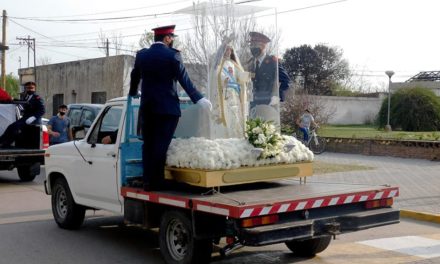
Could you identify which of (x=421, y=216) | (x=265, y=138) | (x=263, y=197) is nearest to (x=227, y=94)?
(x=265, y=138)

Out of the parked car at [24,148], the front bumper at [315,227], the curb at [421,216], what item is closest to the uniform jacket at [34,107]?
the parked car at [24,148]

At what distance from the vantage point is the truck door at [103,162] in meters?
Result: 7.73

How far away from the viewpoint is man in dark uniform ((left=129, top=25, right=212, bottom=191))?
688 centimetres

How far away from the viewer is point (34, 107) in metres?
14.1

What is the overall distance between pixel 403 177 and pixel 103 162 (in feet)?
29.4

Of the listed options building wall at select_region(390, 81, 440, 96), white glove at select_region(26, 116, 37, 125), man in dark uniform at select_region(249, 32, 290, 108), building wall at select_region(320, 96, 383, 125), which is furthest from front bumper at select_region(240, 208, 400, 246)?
building wall at select_region(320, 96, 383, 125)

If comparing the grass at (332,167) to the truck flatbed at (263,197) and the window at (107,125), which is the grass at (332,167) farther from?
the truck flatbed at (263,197)

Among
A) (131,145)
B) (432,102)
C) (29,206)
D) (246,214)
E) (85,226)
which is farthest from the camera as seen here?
(432,102)

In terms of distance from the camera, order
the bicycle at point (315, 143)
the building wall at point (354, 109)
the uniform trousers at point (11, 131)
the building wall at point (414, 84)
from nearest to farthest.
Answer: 1. the uniform trousers at point (11, 131)
2. the bicycle at point (315, 143)
3. the building wall at point (414, 84)
4. the building wall at point (354, 109)

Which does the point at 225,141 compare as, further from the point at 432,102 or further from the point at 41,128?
the point at 432,102

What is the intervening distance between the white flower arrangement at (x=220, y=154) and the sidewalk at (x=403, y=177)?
410 cm

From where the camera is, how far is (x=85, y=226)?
9.34m

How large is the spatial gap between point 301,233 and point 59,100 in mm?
37064

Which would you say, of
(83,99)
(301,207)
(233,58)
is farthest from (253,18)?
(83,99)
